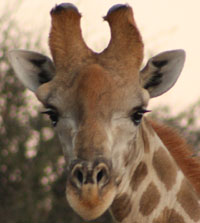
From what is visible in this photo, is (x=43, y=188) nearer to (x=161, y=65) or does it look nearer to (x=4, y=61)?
(x=4, y=61)

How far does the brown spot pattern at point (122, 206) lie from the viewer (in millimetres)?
6859

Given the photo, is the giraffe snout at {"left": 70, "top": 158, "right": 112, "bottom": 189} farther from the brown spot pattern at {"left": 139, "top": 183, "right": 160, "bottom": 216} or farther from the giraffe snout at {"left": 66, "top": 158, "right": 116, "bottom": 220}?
the brown spot pattern at {"left": 139, "top": 183, "right": 160, "bottom": 216}

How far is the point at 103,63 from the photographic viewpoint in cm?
693

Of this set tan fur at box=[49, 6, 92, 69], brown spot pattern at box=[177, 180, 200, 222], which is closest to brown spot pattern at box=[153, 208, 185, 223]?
brown spot pattern at box=[177, 180, 200, 222]

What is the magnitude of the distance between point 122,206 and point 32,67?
180 cm

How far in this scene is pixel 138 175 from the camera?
275 inches

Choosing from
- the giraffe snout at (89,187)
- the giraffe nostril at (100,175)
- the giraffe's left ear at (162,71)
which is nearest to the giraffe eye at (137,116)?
the giraffe's left ear at (162,71)

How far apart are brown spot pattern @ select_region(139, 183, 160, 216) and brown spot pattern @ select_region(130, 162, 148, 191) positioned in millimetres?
111

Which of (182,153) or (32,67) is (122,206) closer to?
(182,153)

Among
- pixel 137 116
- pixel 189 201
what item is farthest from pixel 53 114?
Result: pixel 189 201

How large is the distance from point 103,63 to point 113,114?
2.07 feet

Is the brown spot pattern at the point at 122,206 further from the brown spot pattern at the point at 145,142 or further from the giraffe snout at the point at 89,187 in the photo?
the giraffe snout at the point at 89,187

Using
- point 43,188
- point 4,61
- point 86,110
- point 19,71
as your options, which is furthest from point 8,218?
point 86,110

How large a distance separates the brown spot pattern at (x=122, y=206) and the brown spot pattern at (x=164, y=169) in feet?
1.44
